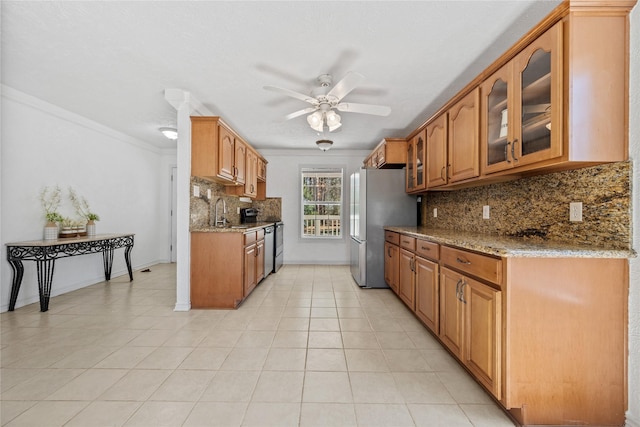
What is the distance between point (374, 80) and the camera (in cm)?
272

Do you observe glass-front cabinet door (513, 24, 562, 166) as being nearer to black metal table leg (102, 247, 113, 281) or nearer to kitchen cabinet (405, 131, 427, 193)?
kitchen cabinet (405, 131, 427, 193)

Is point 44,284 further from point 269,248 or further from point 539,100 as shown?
point 539,100

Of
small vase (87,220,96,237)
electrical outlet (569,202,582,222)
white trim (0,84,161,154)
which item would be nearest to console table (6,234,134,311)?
small vase (87,220,96,237)

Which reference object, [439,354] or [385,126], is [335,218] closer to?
[385,126]

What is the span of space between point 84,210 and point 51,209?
494 mm

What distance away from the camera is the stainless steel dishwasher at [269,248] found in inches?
174

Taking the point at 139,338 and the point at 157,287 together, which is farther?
the point at 157,287

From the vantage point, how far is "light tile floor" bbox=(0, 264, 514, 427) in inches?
59.3

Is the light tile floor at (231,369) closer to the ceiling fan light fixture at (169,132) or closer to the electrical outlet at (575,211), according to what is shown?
the electrical outlet at (575,211)

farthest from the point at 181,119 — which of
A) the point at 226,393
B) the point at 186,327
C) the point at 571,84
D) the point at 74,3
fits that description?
the point at 571,84

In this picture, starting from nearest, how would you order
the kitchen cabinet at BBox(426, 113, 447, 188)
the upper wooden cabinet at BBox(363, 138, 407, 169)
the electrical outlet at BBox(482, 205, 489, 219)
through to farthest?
the electrical outlet at BBox(482, 205, 489, 219), the kitchen cabinet at BBox(426, 113, 447, 188), the upper wooden cabinet at BBox(363, 138, 407, 169)

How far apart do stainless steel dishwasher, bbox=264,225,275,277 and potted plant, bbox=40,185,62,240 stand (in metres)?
2.59

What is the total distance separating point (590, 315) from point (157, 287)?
4.58 m

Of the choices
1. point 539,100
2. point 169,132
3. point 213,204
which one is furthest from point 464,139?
point 169,132
